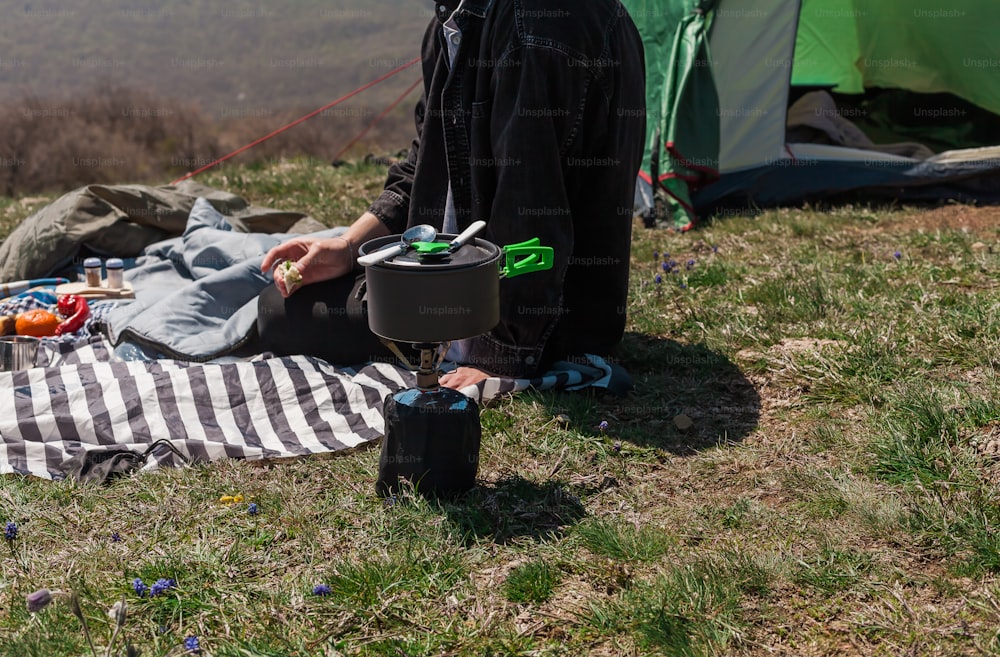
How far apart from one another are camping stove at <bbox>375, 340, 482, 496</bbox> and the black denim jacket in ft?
2.17

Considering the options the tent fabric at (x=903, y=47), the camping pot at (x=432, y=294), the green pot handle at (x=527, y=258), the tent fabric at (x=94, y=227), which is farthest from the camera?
the tent fabric at (x=903, y=47)

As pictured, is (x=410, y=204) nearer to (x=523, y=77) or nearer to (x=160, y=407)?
(x=523, y=77)

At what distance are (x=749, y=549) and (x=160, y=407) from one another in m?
2.06

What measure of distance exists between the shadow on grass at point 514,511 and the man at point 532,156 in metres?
0.62

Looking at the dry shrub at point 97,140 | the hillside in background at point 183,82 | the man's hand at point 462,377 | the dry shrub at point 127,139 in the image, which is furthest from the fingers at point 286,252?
the dry shrub at point 97,140

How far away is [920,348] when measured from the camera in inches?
133

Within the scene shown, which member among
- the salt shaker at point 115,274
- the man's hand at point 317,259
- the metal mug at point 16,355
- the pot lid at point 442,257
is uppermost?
the pot lid at point 442,257

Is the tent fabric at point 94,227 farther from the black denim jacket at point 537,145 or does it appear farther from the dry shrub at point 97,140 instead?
the dry shrub at point 97,140

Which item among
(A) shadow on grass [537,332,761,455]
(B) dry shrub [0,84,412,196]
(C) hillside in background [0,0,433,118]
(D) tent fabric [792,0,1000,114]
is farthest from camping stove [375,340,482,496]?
(C) hillside in background [0,0,433,118]

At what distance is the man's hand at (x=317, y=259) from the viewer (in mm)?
3404

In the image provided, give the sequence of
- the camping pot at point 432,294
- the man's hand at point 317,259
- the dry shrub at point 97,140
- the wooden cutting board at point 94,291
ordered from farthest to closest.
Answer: the dry shrub at point 97,140 < the wooden cutting board at point 94,291 < the man's hand at point 317,259 < the camping pot at point 432,294

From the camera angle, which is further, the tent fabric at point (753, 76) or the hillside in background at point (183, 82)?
the hillside in background at point (183, 82)

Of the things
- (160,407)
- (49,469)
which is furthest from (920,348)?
(49,469)

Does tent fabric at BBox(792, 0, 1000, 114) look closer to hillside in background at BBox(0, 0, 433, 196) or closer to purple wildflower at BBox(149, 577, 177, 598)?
hillside in background at BBox(0, 0, 433, 196)
